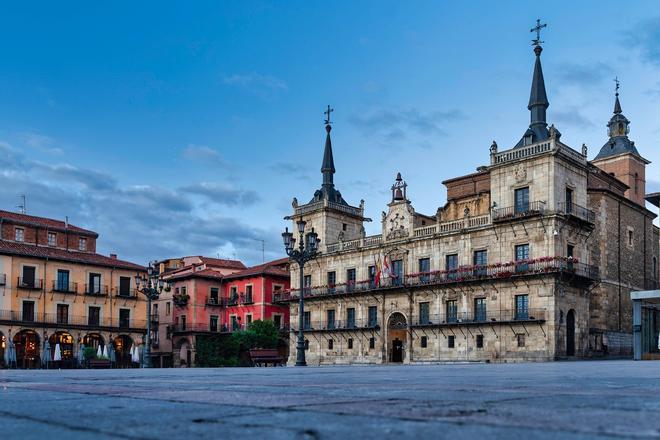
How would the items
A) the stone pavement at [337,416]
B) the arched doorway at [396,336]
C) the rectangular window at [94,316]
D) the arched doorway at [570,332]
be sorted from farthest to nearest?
the rectangular window at [94,316]
the arched doorway at [396,336]
the arched doorway at [570,332]
the stone pavement at [337,416]

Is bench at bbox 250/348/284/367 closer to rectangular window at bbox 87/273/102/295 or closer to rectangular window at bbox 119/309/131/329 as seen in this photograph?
rectangular window at bbox 87/273/102/295

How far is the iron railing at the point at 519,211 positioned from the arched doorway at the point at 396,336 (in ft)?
30.8

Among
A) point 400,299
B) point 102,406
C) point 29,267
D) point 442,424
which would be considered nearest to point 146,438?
point 442,424

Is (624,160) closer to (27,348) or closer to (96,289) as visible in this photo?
(96,289)

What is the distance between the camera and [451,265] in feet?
139

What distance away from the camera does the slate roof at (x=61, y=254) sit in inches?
1918

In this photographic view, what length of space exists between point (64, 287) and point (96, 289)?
2.57 metres

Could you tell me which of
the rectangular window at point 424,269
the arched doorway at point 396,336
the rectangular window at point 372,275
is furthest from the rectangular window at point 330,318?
the rectangular window at point 424,269

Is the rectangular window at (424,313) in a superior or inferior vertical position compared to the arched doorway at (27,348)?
superior

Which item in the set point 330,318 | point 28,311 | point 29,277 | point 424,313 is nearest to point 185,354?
point 28,311

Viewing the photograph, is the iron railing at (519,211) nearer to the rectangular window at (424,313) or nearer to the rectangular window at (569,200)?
the rectangular window at (569,200)

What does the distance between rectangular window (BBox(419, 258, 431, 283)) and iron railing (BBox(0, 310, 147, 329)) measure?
23.2m

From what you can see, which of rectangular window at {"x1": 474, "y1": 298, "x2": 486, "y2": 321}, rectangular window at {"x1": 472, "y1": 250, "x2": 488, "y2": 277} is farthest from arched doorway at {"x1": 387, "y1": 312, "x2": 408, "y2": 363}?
rectangular window at {"x1": 472, "y1": 250, "x2": 488, "y2": 277}

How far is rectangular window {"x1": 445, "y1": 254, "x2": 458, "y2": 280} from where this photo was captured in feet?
136
